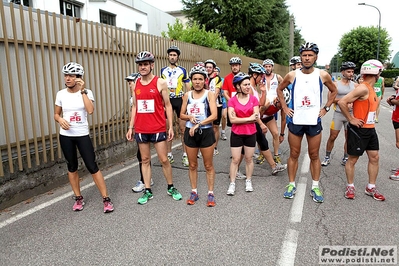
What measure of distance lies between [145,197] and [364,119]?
328 cm

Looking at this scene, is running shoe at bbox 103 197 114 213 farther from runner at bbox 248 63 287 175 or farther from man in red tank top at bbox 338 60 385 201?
man in red tank top at bbox 338 60 385 201

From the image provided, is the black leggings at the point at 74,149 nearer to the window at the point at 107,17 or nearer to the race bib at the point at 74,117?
the race bib at the point at 74,117

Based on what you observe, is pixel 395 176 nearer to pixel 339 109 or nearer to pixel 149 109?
pixel 339 109

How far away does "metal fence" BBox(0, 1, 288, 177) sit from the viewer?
4.57 metres

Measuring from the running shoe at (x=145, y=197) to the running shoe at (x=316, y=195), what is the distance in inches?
92.0

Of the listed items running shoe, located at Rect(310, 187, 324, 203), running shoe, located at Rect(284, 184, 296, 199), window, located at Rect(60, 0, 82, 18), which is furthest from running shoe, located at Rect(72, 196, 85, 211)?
window, located at Rect(60, 0, 82, 18)

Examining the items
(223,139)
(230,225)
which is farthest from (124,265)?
(223,139)

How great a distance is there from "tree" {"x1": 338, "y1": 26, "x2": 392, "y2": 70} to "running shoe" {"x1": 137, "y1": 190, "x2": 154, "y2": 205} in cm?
5895

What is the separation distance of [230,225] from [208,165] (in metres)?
1.01

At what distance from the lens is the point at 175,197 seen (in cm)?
477

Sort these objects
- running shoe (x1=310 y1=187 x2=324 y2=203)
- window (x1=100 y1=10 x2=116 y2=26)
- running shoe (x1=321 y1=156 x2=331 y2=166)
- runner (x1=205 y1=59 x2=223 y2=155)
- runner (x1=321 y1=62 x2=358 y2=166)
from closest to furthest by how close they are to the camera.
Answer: running shoe (x1=310 y1=187 x2=324 y2=203)
runner (x1=321 y1=62 x2=358 y2=166)
running shoe (x1=321 y1=156 x2=331 y2=166)
runner (x1=205 y1=59 x2=223 y2=155)
window (x1=100 y1=10 x2=116 y2=26)

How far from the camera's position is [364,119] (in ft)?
15.1

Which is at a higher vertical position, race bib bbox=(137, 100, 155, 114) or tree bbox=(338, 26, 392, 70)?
tree bbox=(338, 26, 392, 70)

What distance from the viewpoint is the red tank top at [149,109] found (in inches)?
178
